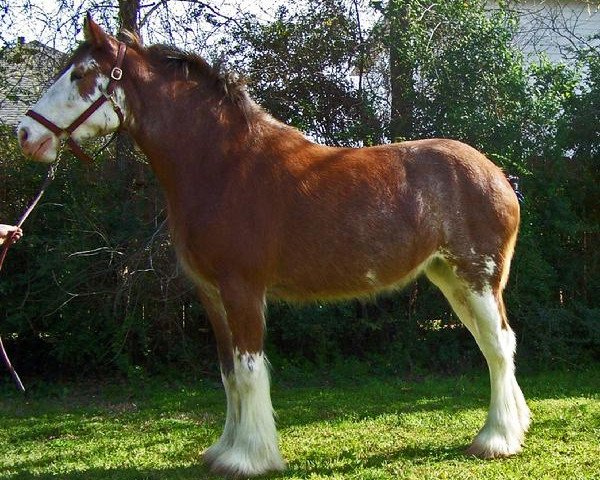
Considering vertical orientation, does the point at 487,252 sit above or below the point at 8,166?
below

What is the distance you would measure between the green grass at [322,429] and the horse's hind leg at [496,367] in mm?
138

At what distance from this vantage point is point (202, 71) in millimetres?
3855

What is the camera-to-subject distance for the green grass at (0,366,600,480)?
3.82 meters

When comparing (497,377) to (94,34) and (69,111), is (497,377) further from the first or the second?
(94,34)

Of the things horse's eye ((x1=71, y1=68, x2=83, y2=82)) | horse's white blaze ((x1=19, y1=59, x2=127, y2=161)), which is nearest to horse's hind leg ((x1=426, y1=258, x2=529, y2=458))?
horse's white blaze ((x1=19, y1=59, x2=127, y2=161))

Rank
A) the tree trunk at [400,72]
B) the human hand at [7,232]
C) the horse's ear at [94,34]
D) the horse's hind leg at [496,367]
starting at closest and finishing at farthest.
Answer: the horse's ear at [94,34], the human hand at [7,232], the horse's hind leg at [496,367], the tree trunk at [400,72]

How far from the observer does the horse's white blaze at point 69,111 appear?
3475mm

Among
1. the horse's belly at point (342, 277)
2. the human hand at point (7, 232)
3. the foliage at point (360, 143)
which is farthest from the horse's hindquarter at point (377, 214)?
the foliage at point (360, 143)

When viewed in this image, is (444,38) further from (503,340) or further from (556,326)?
(503,340)

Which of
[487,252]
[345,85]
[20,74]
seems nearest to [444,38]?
[345,85]

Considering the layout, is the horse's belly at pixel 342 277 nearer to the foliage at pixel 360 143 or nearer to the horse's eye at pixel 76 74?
the horse's eye at pixel 76 74

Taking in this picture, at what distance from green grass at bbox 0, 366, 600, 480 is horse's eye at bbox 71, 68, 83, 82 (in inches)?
92.2

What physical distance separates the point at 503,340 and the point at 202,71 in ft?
8.42

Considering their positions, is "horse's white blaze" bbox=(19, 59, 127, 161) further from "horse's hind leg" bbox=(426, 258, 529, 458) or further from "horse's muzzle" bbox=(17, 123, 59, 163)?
"horse's hind leg" bbox=(426, 258, 529, 458)
